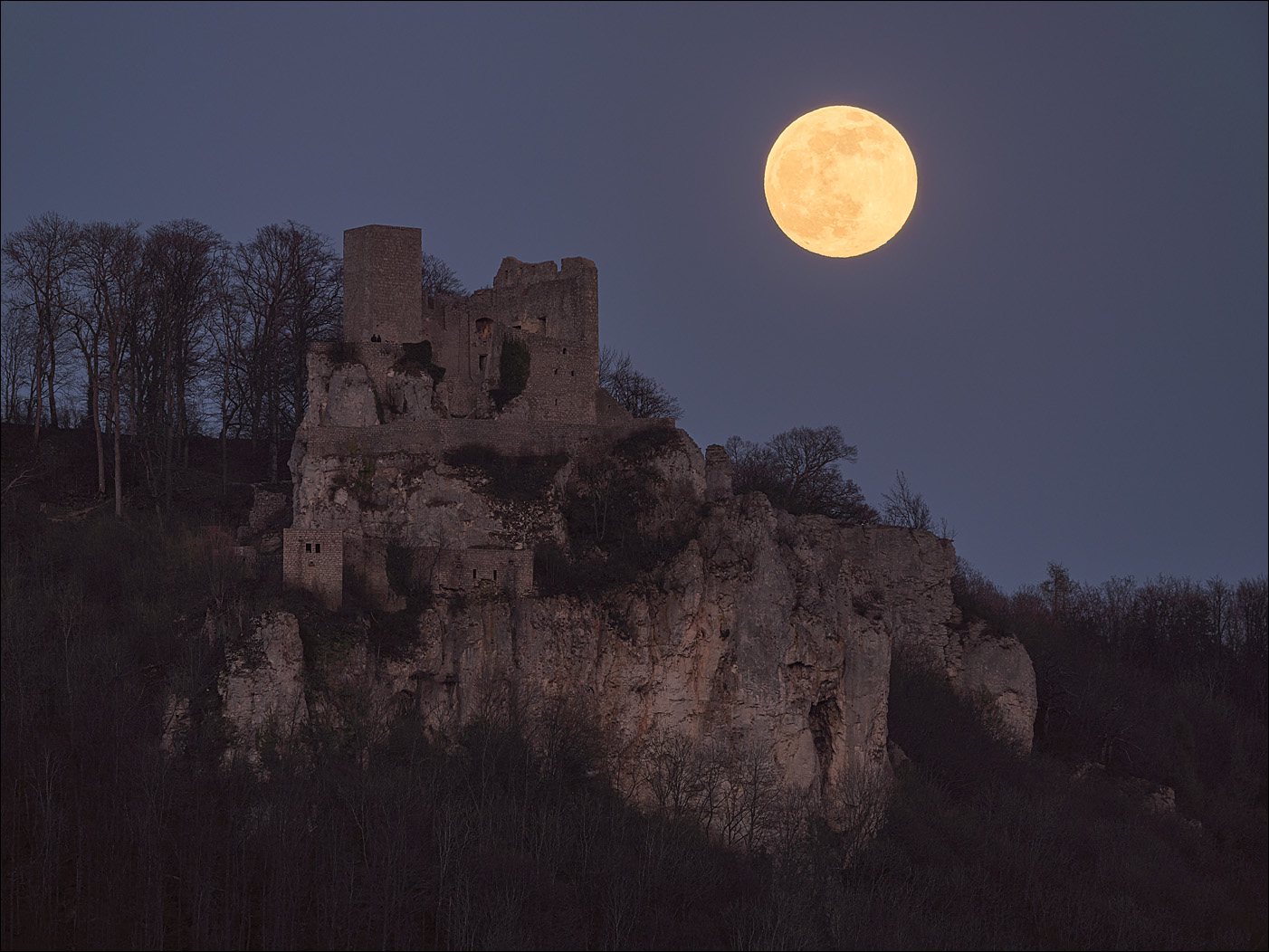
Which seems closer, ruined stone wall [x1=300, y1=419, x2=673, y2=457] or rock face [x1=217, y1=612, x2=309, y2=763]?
rock face [x1=217, y1=612, x2=309, y2=763]

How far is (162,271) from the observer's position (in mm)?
54500

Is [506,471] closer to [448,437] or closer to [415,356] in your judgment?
[448,437]

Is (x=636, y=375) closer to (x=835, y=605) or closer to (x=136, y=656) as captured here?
(x=835, y=605)

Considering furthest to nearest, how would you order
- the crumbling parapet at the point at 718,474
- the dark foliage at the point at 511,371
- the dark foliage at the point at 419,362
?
the dark foliage at the point at 511,371
the dark foliage at the point at 419,362
the crumbling parapet at the point at 718,474

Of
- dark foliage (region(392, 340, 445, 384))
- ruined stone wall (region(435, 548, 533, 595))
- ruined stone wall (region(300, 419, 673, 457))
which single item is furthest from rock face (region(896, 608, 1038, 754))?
dark foliage (region(392, 340, 445, 384))

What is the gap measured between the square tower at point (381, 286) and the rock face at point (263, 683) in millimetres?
12715

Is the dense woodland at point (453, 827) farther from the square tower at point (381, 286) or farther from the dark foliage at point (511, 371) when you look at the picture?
the dark foliage at point (511, 371)

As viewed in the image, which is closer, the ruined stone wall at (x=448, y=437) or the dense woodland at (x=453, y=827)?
the dense woodland at (x=453, y=827)

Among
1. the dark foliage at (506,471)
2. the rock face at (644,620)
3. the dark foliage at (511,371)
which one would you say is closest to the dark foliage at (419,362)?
the dark foliage at (511,371)

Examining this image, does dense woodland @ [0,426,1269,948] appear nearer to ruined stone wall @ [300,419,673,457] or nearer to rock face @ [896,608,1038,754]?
rock face @ [896,608,1038,754]

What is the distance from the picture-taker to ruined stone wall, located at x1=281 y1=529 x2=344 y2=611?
38.8 metres

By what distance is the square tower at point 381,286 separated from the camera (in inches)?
1892

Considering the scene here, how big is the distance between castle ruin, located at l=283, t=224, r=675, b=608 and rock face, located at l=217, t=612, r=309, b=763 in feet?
5.72

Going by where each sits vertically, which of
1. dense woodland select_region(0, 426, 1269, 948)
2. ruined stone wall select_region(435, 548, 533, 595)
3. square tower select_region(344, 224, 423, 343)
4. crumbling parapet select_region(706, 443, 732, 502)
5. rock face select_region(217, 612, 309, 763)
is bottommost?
dense woodland select_region(0, 426, 1269, 948)
